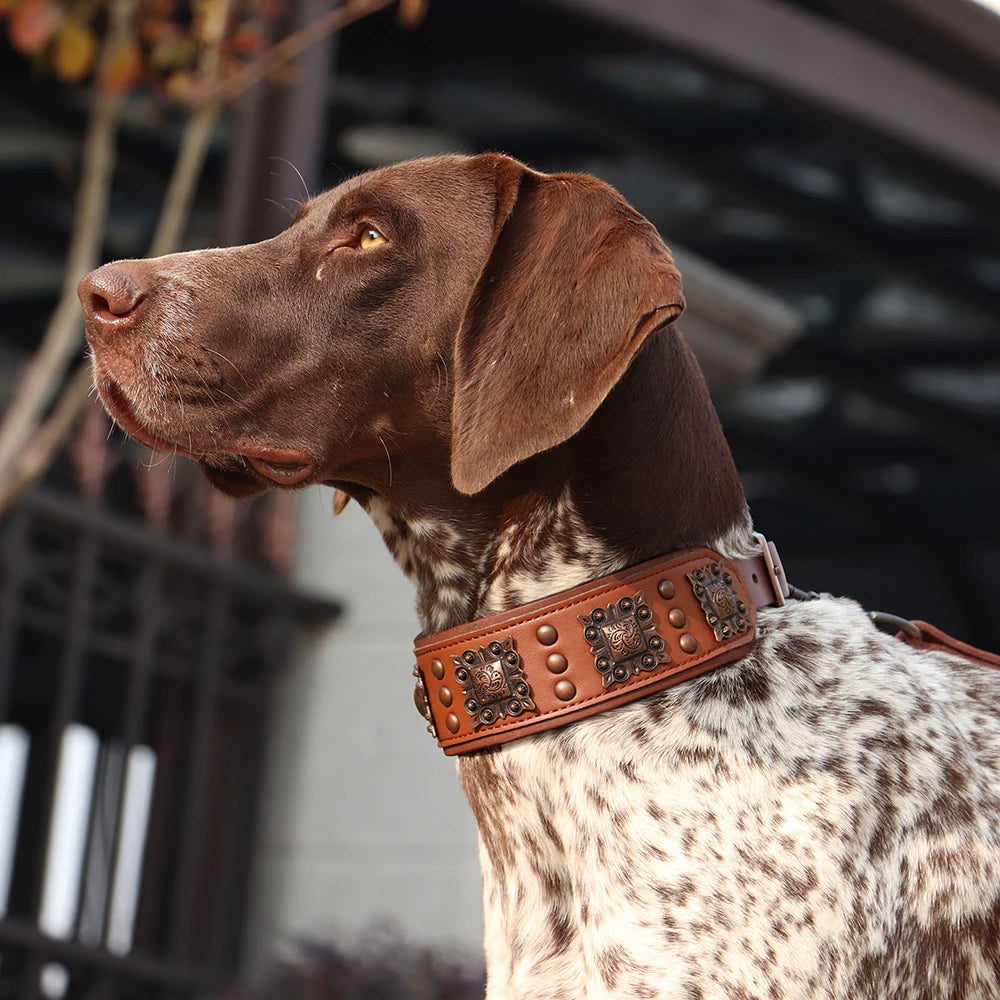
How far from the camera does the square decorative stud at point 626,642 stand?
1940 mm

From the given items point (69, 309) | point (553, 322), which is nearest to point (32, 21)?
point (69, 309)

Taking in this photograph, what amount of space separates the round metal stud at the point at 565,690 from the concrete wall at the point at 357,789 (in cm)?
354

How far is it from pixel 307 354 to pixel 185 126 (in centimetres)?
713

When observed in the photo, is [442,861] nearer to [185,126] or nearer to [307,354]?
[307,354]

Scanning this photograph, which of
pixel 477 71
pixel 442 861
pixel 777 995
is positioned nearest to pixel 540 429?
pixel 777 995

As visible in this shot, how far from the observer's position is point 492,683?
6.49ft

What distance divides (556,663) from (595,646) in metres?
0.05

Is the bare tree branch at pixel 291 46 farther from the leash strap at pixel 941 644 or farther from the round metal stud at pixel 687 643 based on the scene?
the round metal stud at pixel 687 643

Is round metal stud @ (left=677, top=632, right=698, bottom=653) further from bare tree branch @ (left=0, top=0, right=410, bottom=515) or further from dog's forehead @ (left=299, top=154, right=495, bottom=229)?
bare tree branch @ (left=0, top=0, right=410, bottom=515)

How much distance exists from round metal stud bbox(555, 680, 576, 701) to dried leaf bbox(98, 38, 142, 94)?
274 cm

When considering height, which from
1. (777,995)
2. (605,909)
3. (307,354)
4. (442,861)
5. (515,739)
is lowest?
(777,995)

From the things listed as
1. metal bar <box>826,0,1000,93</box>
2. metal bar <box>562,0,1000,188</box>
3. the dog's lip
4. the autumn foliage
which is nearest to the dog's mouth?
the dog's lip

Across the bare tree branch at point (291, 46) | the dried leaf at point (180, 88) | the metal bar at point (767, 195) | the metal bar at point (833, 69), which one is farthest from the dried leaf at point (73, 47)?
the metal bar at point (767, 195)

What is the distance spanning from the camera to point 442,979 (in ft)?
15.9
